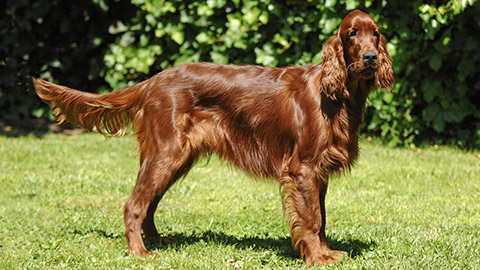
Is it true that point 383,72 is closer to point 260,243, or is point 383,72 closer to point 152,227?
point 260,243

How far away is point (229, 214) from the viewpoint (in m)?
4.99

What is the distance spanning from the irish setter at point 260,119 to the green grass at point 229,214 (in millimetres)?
318

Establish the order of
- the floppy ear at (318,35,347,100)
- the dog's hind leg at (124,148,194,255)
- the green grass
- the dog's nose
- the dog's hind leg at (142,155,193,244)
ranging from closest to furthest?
1. the dog's nose
2. the floppy ear at (318,35,347,100)
3. the green grass
4. the dog's hind leg at (124,148,194,255)
5. the dog's hind leg at (142,155,193,244)

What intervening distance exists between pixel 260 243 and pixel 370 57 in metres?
1.57

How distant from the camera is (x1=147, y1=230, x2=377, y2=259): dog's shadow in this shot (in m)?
4.11

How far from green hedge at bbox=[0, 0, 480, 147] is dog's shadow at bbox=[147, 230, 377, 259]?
275cm

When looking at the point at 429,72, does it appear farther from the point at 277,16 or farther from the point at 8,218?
the point at 8,218

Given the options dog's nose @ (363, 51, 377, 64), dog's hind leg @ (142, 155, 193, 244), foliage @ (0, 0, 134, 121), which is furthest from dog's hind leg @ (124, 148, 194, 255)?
foliage @ (0, 0, 134, 121)

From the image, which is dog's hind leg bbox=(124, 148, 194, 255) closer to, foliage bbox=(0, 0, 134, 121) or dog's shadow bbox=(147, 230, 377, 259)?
dog's shadow bbox=(147, 230, 377, 259)

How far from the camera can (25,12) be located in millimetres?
8797

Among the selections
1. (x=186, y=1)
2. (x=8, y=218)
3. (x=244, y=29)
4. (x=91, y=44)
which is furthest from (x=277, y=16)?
(x=8, y=218)

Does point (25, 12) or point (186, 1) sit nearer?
point (186, 1)

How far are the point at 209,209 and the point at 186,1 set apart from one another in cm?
383

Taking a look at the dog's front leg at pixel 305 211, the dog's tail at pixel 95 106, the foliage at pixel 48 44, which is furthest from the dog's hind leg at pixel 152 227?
the foliage at pixel 48 44
